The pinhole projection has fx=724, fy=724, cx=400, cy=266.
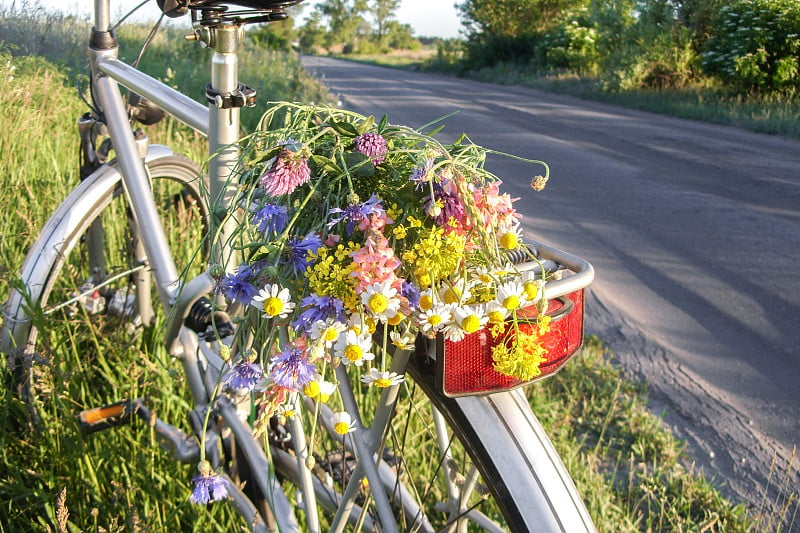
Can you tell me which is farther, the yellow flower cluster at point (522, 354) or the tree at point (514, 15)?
the tree at point (514, 15)

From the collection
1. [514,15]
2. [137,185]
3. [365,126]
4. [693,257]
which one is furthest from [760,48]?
[514,15]

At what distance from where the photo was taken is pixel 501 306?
104 centimetres

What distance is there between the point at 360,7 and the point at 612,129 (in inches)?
2760

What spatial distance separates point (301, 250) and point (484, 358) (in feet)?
1.07

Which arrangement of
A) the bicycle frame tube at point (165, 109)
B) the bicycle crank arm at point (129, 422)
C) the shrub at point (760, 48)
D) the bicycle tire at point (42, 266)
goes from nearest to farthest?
the bicycle frame tube at point (165, 109)
the bicycle crank arm at point (129, 422)
the bicycle tire at point (42, 266)
the shrub at point (760, 48)

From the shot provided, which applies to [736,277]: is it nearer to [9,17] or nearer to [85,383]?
[85,383]

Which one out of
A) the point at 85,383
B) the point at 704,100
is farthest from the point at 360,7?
the point at 85,383

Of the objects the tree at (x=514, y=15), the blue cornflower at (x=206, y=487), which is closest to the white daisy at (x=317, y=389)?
the blue cornflower at (x=206, y=487)

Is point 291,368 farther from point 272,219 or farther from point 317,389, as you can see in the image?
point 272,219

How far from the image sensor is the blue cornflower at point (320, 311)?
1.08m

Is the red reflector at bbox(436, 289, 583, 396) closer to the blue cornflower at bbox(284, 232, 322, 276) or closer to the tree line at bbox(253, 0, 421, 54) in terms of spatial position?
the blue cornflower at bbox(284, 232, 322, 276)

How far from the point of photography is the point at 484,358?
1114 millimetres

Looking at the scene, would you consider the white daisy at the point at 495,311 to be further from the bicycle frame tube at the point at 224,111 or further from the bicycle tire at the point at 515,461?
the bicycle frame tube at the point at 224,111

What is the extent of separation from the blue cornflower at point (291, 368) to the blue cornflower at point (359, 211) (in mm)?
209
